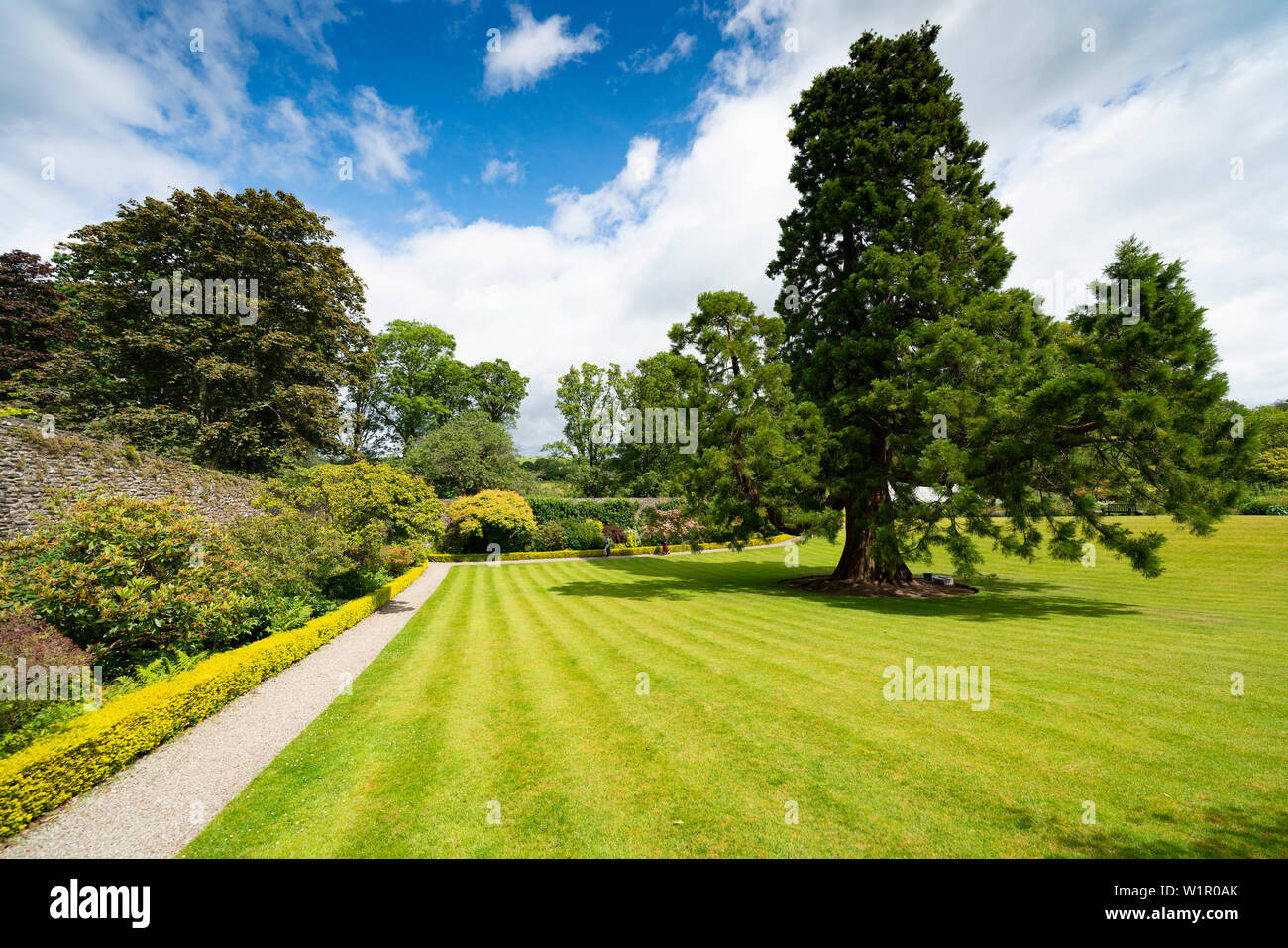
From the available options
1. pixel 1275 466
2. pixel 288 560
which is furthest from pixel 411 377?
pixel 1275 466

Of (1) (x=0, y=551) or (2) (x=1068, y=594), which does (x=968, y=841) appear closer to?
(1) (x=0, y=551)

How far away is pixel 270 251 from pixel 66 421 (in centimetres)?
1201

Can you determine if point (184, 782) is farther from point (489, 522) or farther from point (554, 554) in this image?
point (554, 554)

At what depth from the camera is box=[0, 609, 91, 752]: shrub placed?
5.58m

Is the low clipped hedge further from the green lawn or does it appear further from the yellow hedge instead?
the yellow hedge

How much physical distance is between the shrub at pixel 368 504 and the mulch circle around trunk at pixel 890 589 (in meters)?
15.7

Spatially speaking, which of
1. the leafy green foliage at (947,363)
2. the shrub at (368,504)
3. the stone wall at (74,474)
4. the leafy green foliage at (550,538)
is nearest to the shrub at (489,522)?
the leafy green foliage at (550,538)

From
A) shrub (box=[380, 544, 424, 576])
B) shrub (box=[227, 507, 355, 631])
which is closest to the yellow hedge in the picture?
shrub (box=[227, 507, 355, 631])

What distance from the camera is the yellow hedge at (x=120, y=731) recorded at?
4750mm

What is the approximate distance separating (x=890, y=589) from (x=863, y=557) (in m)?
1.72

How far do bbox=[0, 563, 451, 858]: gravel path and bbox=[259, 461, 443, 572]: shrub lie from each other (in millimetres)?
6173

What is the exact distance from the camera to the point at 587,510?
36.3 metres

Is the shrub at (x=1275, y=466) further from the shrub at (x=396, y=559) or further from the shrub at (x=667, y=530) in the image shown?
the shrub at (x=396, y=559)
